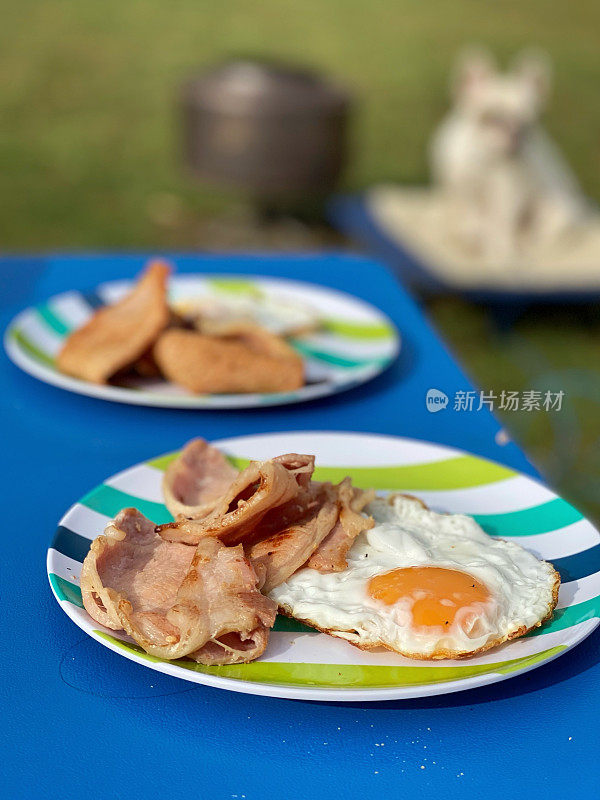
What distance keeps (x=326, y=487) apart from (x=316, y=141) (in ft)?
13.1

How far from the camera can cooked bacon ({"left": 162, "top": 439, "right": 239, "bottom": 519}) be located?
3.63 ft

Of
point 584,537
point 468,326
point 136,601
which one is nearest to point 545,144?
point 468,326

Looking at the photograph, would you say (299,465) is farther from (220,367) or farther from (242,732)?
(220,367)

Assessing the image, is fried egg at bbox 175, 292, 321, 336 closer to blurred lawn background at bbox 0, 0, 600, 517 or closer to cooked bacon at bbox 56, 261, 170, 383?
cooked bacon at bbox 56, 261, 170, 383

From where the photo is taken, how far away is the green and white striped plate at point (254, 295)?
147cm

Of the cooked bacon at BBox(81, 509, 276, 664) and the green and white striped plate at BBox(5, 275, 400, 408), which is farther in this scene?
the green and white striped plate at BBox(5, 275, 400, 408)

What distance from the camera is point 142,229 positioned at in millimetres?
5465

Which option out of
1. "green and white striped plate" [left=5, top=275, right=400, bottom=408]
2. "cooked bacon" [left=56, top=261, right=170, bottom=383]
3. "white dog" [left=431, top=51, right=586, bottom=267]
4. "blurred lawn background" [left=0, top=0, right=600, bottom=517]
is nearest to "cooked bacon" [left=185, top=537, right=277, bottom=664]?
"green and white striped plate" [left=5, top=275, right=400, bottom=408]

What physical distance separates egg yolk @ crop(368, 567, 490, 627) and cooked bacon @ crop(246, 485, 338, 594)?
0.25 feet

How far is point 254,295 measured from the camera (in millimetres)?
1975

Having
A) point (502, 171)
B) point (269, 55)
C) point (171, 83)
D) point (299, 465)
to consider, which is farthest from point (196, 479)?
point (269, 55)

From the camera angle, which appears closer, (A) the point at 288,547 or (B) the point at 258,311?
(A) the point at 288,547

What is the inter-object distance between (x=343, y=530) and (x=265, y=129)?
4.00 metres

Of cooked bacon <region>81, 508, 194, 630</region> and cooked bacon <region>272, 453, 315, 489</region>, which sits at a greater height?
cooked bacon <region>272, 453, 315, 489</region>
